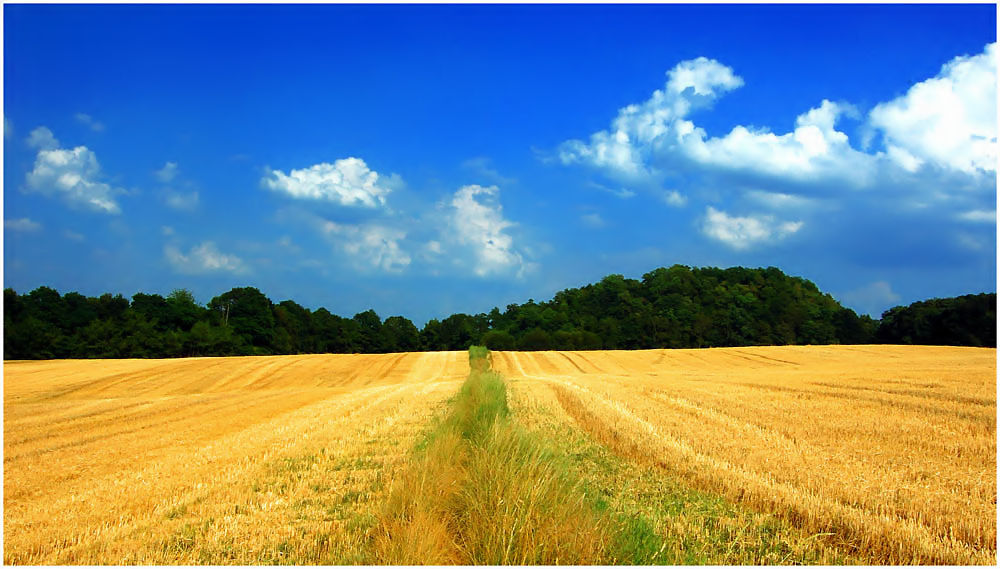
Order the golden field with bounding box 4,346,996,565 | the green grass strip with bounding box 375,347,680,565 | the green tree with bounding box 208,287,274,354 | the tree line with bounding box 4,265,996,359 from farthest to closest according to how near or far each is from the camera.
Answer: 1. the green tree with bounding box 208,287,274,354
2. the tree line with bounding box 4,265,996,359
3. the golden field with bounding box 4,346,996,565
4. the green grass strip with bounding box 375,347,680,565

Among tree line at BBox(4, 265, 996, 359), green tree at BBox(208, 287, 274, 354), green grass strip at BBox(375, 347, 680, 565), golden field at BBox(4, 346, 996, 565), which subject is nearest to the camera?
green grass strip at BBox(375, 347, 680, 565)

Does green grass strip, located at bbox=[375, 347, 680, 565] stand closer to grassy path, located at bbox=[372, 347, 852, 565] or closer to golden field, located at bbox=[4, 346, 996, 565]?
grassy path, located at bbox=[372, 347, 852, 565]

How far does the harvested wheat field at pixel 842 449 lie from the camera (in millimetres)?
5852

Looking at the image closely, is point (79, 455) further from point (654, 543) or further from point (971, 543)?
point (971, 543)

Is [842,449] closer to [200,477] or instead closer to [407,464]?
[407,464]

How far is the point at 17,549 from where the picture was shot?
5859mm

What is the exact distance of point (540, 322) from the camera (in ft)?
366

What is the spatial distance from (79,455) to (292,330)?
91.3m

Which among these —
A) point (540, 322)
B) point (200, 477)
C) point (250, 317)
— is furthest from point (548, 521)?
point (540, 322)

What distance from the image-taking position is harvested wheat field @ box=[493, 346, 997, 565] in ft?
19.2

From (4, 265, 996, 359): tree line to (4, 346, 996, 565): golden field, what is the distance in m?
60.5

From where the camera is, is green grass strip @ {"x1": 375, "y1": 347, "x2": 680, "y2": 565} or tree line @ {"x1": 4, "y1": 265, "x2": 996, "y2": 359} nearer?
green grass strip @ {"x1": 375, "y1": 347, "x2": 680, "y2": 565}

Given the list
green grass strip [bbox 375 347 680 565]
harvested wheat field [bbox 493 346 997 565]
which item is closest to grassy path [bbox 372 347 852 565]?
green grass strip [bbox 375 347 680 565]

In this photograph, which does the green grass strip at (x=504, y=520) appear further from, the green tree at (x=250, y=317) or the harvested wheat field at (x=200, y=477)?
the green tree at (x=250, y=317)
